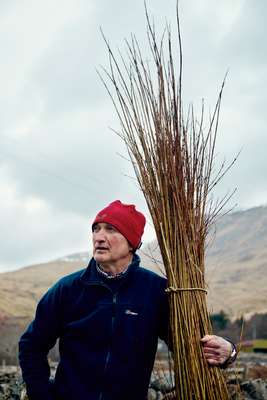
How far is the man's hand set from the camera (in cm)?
256

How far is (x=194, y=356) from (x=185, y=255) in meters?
0.41

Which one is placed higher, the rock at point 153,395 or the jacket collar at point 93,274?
the jacket collar at point 93,274

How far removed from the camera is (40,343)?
2.68 metres

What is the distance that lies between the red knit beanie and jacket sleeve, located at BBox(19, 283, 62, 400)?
1.14ft

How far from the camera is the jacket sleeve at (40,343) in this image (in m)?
2.65

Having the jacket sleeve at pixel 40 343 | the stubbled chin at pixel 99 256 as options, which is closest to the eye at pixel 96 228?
the stubbled chin at pixel 99 256

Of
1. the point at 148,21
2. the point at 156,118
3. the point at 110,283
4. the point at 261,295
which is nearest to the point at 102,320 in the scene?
the point at 110,283

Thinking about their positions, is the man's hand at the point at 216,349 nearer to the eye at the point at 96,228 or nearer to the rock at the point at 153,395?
the eye at the point at 96,228

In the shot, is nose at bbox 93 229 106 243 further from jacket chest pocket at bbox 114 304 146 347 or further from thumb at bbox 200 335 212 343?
thumb at bbox 200 335 212 343

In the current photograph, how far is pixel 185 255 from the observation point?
2.73 meters

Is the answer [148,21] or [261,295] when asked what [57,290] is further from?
[261,295]

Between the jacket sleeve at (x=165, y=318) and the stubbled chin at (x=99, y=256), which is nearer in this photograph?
the stubbled chin at (x=99, y=256)

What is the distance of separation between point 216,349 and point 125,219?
646 mm

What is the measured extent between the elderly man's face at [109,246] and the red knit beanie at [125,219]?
2 cm
